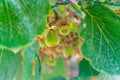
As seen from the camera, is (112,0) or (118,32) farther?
(112,0)

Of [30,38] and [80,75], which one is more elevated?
[30,38]

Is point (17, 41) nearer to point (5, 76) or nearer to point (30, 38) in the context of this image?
point (30, 38)

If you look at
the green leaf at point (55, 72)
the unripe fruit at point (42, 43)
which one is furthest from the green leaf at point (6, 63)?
the green leaf at point (55, 72)

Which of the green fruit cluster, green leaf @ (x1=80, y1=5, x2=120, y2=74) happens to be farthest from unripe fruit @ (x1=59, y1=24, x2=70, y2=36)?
green leaf @ (x1=80, y1=5, x2=120, y2=74)

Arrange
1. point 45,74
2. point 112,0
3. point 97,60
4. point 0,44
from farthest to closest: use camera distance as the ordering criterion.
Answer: point 45,74, point 112,0, point 97,60, point 0,44

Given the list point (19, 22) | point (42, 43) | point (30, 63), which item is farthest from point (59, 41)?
point (19, 22)

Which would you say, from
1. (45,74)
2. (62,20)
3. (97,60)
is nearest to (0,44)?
(97,60)

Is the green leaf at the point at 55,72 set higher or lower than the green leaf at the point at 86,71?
lower

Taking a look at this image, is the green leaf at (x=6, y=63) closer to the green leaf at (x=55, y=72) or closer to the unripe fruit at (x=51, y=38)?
the unripe fruit at (x=51, y=38)
